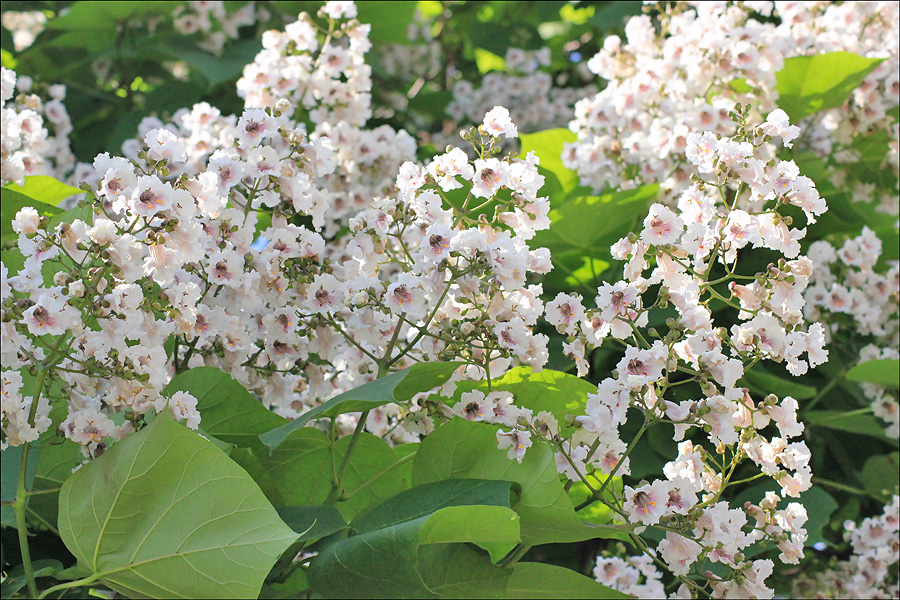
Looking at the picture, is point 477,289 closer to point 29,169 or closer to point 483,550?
point 483,550

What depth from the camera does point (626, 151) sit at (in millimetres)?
1815

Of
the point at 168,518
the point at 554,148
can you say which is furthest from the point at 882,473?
the point at 168,518

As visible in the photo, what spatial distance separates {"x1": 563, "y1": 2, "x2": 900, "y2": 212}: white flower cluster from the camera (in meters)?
1.71

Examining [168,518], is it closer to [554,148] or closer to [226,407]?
[226,407]

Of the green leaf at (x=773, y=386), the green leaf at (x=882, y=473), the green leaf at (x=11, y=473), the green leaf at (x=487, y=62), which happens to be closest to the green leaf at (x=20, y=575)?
the green leaf at (x=11, y=473)

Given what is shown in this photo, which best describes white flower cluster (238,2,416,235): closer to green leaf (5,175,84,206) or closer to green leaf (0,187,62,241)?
green leaf (5,175,84,206)

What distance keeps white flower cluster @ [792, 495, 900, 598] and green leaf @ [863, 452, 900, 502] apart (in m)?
0.09

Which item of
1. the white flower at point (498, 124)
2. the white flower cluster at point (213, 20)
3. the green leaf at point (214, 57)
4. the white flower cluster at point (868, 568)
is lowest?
the white flower cluster at point (868, 568)

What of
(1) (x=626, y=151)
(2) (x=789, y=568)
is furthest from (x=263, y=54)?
(2) (x=789, y=568)

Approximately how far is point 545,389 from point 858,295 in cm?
101

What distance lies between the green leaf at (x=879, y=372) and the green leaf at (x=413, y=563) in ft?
3.33

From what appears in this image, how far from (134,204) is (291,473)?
39cm

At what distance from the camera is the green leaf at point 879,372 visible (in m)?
1.57

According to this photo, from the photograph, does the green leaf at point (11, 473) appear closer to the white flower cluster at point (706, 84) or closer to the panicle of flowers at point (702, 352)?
the panicle of flowers at point (702, 352)
